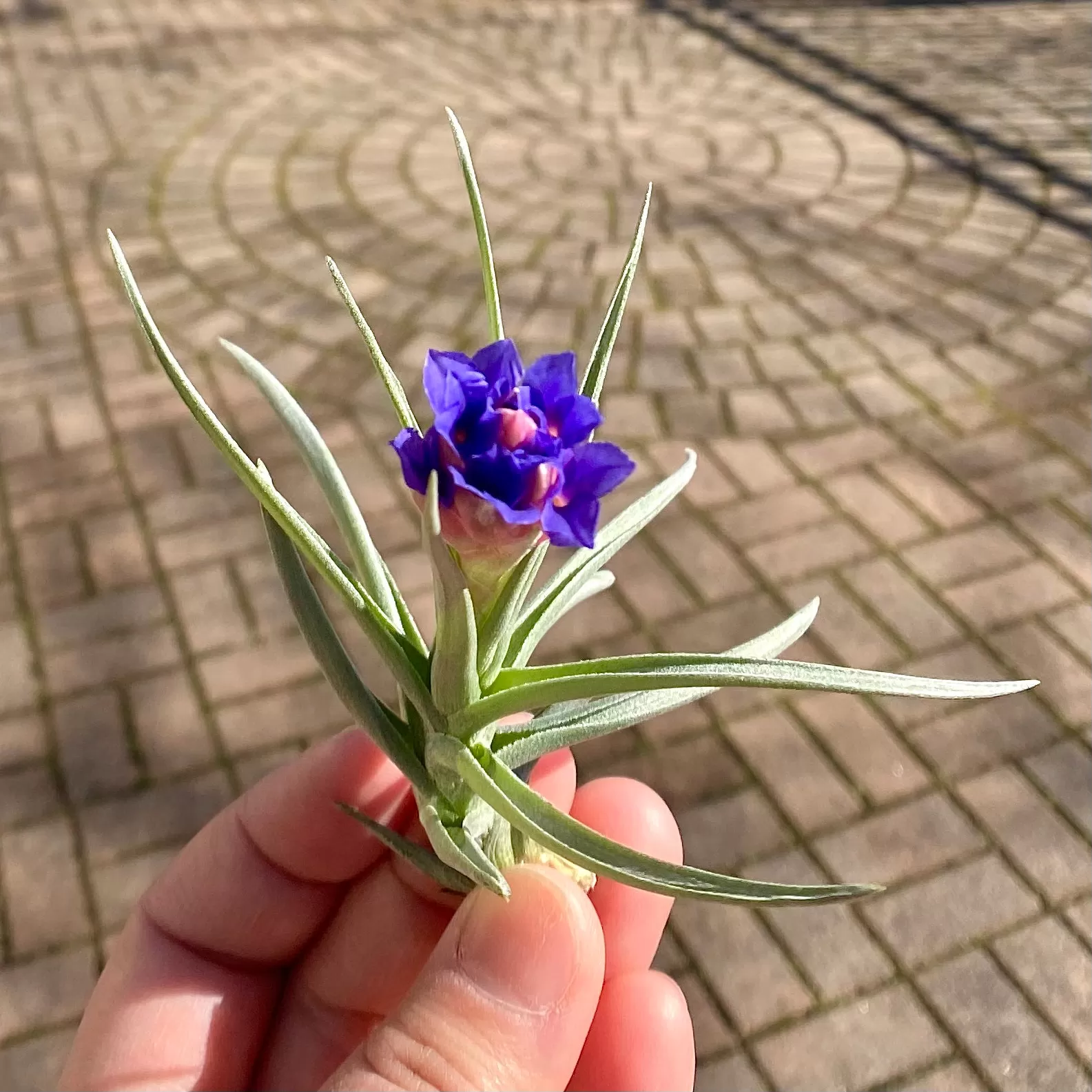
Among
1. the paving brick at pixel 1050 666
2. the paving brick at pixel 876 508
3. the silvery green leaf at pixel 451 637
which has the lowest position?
the paving brick at pixel 1050 666

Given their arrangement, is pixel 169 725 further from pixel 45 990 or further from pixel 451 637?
pixel 451 637

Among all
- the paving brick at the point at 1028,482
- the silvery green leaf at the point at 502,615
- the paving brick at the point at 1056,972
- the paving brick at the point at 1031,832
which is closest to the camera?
the silvery green leaf at the point at 502,615

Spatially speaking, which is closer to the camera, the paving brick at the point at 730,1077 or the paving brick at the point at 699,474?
the paving brick at the point at 730,1077

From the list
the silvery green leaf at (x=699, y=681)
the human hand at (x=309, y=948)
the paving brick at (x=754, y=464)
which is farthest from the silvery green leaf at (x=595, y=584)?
the paving brick at (x=754, y=464)

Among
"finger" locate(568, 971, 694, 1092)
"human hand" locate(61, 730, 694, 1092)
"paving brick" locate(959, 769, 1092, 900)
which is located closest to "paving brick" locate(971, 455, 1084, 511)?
"paving brick" locate(959, 769, 1092, 900)

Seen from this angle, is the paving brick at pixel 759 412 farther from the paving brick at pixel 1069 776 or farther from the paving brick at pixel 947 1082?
the paving brick at pixel 947 1082

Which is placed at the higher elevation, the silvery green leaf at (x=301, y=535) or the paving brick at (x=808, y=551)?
the silvery green leaf at (x=301, y=535)

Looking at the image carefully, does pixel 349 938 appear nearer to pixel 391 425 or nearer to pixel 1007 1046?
pixel 1007 1046
